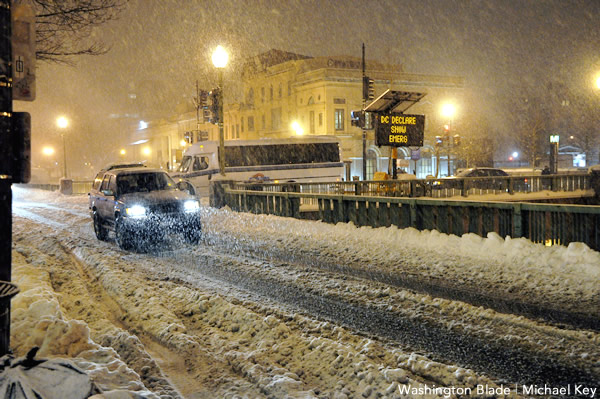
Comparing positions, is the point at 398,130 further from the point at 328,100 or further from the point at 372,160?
the point at 328,100

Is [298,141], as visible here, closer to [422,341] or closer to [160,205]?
[160,205]

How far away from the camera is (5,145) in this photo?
15.4 ft

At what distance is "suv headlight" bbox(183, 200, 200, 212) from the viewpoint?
1465 cm

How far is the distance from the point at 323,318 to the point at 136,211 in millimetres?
8308

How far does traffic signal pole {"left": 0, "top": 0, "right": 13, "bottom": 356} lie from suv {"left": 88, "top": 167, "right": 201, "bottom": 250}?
31.2 feet

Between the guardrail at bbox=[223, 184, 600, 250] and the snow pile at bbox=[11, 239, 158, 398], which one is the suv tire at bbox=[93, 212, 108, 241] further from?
the snow pile at bbox=[11, 239, 158, 398]

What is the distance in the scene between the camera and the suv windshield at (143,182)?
15336 millimetres

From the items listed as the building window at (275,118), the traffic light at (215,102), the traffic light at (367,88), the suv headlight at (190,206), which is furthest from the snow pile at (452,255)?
the building window at (275,118)

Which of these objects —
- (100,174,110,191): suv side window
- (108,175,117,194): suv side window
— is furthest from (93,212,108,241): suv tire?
(108,175,117,194): suv side window

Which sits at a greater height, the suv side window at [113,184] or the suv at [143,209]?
the suv side window at [113,184]

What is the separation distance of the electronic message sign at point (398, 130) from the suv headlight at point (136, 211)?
1047 centimetres

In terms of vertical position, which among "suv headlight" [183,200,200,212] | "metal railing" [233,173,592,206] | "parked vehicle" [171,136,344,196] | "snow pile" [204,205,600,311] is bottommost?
"snow pile" [204,205,600,311]

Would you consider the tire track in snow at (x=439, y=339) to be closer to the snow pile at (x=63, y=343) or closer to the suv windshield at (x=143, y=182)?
the snow pile at (x=63, y=343)

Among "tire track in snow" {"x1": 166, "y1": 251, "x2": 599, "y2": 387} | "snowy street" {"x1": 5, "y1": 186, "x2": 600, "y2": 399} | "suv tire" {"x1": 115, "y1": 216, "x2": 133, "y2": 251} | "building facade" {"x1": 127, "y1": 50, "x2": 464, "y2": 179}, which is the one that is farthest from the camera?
"building facade" {"x1": 127, "y1": 50, "x2": 464, "y2": 179}
